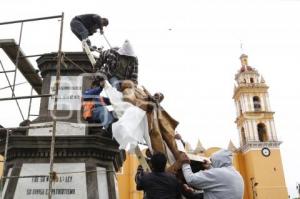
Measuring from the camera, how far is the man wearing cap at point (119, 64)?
6.11 meters

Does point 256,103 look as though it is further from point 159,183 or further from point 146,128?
point 159,183

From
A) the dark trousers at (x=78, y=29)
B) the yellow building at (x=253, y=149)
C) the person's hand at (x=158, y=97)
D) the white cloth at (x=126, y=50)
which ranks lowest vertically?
the person's hand at (x=158, y=97)

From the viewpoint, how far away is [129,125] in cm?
442

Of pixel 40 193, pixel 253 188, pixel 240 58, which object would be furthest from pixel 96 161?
pixel 240 58

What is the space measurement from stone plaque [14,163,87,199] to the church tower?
33072 millimetres

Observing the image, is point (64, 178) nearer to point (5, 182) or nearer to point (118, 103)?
point (5, 182)

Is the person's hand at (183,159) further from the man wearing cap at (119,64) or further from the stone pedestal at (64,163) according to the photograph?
the man wearing cap at (119,64)

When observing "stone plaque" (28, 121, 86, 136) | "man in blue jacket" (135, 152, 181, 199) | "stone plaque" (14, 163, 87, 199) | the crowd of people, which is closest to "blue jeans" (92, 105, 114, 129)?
the crowd of people

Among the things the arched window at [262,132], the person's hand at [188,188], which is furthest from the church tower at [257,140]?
the person's hand at [188,188]

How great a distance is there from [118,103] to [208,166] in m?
1.56

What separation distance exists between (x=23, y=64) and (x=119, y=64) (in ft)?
7.47

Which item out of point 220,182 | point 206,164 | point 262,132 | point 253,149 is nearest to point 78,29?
point 206,164

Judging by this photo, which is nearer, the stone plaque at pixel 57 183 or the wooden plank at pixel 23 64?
the stone plaque at pixel 57 183

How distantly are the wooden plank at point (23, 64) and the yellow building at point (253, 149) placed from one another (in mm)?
25542
